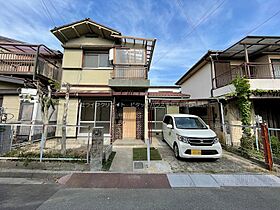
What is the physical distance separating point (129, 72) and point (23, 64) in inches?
294

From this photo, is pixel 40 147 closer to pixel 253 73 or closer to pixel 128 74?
pixel 128 74

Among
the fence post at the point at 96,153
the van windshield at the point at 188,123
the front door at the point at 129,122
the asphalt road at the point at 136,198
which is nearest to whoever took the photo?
the asphalt road at the point at 136,198

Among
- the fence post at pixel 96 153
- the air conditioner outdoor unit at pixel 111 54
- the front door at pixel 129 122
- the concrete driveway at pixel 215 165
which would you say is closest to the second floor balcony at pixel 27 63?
the air conditioner outdoor unit at pixel 111 54

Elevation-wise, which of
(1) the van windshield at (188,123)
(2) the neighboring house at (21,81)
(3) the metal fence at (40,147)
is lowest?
(3) the metal fence at (40,147)

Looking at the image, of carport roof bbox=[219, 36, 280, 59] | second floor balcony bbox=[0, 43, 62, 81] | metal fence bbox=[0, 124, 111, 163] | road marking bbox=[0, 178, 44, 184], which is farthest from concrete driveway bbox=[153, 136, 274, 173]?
Answer: second floor balcony bbox=[0, 43, 62, 81]

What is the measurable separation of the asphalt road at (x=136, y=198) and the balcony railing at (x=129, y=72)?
7.04m

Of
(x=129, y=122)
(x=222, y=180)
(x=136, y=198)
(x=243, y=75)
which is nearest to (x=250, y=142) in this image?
(x=222, y=180)

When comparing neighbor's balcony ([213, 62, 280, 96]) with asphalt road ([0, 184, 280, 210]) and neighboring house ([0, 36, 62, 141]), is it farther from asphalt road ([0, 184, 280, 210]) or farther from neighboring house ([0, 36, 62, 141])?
neighboring house ([0, 36, 62, 141])

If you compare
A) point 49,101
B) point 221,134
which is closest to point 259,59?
point 221,134

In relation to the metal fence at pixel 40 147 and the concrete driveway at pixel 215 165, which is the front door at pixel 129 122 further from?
the concrete driveway at pixel 215 165

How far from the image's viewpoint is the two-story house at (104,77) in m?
9.24

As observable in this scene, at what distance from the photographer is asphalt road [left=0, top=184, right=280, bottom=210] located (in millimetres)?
3053

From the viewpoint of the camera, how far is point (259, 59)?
1049 centimetres

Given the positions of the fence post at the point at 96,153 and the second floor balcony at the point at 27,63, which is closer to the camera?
the fence post at the point at 96,153
